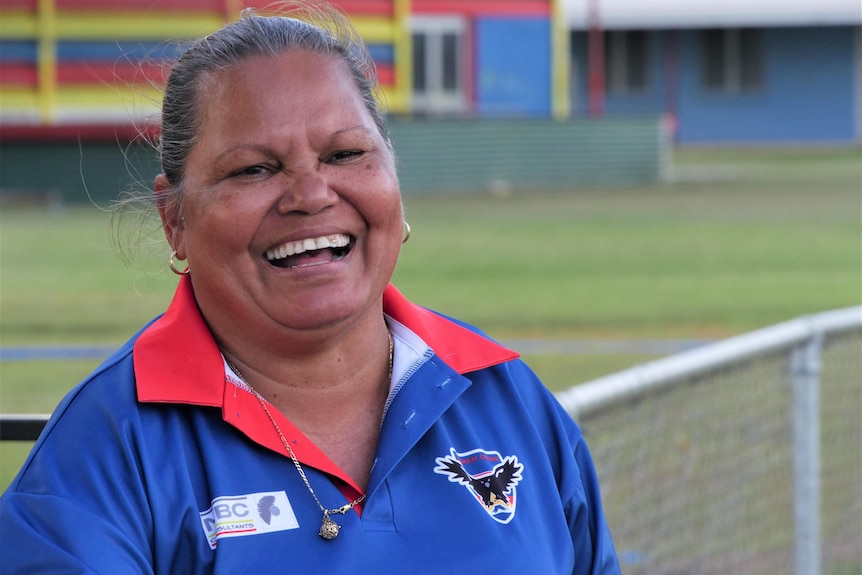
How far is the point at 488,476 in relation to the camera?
209 cm

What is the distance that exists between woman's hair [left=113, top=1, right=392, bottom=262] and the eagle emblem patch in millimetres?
575

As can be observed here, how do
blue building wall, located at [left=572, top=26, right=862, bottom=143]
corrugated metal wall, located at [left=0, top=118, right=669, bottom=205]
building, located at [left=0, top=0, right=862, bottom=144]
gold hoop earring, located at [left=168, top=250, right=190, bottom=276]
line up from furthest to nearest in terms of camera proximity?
blue building wall, located at [left=572, top=26, right=862, bottom=143]
building, located at [left=0, top=0, right=862, bottom=144]
corrugated metal wall, located at [left=0, top=118, right=669, bottom=205]
gold hoop earring, located at [left=168, top=250, right=190, bottom=276]

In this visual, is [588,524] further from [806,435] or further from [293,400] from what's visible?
[806,435]

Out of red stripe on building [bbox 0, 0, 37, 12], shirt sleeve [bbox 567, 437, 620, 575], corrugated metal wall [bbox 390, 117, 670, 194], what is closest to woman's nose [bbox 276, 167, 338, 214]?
shirt sleeve [bbox 567, 437, 620, 575]

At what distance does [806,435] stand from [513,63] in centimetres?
2254

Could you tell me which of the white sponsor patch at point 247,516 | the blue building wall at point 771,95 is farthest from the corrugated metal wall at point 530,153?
the white sponsor patch at point 247,516

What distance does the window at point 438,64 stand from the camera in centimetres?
2580

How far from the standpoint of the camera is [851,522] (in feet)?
14.2

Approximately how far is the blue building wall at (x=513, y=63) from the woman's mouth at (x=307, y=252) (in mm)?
23588

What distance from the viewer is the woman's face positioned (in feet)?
6.75

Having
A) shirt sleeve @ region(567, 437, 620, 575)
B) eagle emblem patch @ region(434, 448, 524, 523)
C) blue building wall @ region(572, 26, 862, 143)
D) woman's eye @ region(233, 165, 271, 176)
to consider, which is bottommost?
blue building wall @ region(572, 26, 862, 143)

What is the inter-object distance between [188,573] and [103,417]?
253 millimetres

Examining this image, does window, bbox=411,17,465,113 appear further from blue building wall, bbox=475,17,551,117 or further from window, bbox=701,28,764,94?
window, bbox=701,28,764,94

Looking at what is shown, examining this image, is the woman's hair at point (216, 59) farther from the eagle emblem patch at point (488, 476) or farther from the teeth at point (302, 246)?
the eagle emblem patch at point (488, 476)
